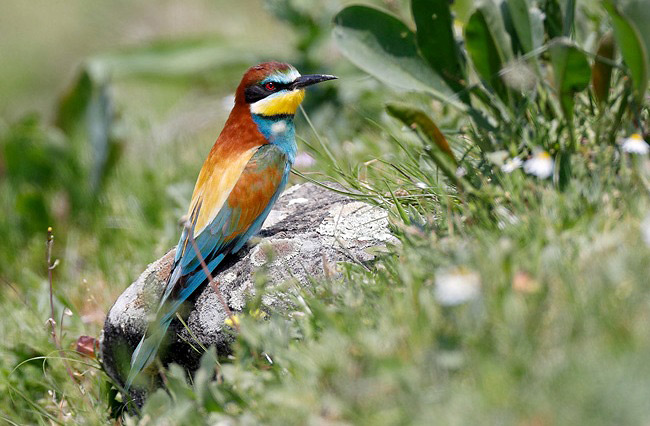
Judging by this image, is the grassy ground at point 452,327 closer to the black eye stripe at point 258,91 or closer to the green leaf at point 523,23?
the green leaf at point 523,23

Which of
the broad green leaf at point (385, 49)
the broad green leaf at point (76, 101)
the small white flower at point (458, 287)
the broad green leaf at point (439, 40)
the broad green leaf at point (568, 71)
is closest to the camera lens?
the small white flower at point (458, 287)

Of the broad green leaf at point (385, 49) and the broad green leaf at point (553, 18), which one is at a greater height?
the broad green leaf at point (553, 18)

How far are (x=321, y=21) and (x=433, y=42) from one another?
2.06 meters

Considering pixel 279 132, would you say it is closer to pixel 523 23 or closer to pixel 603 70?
pixel 523 23

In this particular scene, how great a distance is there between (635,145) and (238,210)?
1.47 m

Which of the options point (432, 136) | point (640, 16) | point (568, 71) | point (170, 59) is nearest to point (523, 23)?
point (568, 71)

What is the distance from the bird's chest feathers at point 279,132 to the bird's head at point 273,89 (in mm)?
35

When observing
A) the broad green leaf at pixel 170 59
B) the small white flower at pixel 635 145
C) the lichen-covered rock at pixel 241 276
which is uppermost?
the small white flower at pixel 635 145

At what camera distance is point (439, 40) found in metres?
2.88

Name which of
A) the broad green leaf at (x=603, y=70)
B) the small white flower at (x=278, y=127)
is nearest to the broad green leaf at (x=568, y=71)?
the broad green leaf at (x=603, y=70)

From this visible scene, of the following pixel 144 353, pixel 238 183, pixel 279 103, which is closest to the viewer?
pixel 144 353

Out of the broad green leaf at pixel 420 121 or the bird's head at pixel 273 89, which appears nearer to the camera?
the broad green leaf at pixel 420 121

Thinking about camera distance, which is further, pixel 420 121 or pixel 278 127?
pixel 278 127

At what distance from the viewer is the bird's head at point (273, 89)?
343 centimetres
